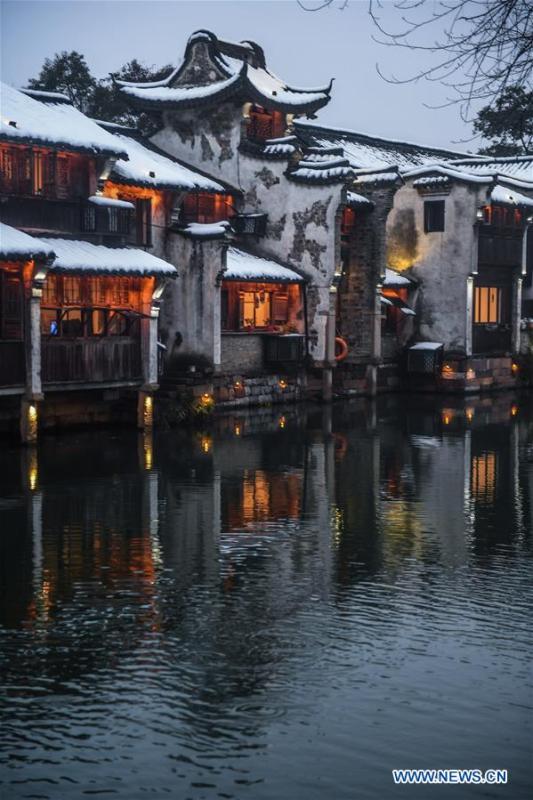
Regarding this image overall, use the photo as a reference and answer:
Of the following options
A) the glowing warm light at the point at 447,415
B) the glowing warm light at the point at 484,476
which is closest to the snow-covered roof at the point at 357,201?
the glowing warm light at the point at 447,415

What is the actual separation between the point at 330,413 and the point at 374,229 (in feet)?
37.4

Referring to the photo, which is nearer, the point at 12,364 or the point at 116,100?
the point at 12,364

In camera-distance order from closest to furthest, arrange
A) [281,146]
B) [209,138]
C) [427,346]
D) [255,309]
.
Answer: [255,309]
[281,146]
[209,138]
[427,346]

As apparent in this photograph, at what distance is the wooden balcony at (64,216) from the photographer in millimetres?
33969

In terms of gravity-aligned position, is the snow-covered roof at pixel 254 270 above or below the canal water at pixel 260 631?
above

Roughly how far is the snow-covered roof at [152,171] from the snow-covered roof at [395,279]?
34.6 feet

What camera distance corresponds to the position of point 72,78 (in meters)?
69.2

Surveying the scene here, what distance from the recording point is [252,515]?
898 inches

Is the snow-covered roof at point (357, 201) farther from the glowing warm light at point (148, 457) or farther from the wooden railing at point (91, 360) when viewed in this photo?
the glowing warm light at point (148, 457)

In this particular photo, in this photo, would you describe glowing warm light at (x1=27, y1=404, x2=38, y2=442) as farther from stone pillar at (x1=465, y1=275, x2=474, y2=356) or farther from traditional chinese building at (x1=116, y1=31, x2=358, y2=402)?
stone pillar at (x1=465, y1=275, x2=474, y2=356)

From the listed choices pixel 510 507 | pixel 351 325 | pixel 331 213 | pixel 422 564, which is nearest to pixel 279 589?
pixel 422 564

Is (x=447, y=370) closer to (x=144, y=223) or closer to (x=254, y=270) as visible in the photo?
(x=254, y=270)

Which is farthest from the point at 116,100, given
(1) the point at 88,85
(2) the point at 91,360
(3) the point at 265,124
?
(2) the point at 91,360

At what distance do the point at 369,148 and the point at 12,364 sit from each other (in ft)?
118
